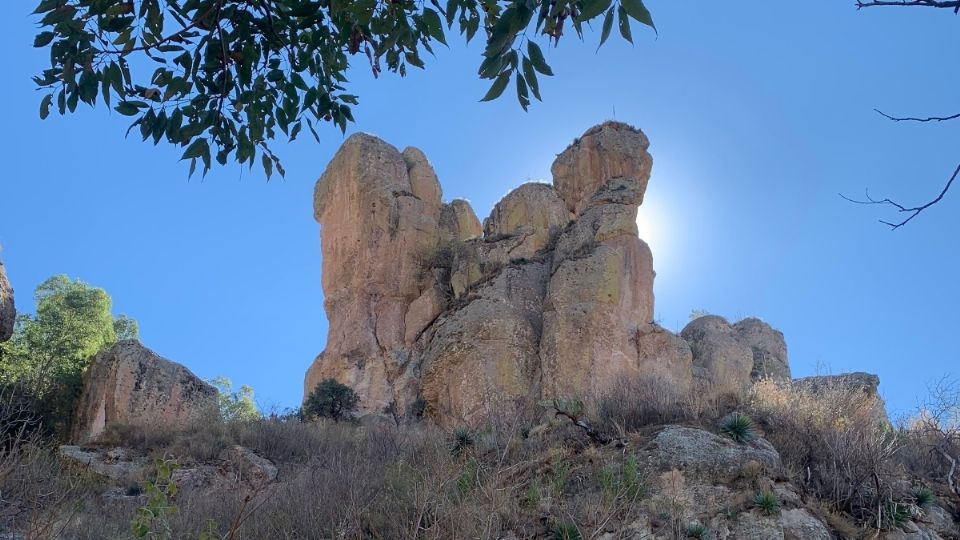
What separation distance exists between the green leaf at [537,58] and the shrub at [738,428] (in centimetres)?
614

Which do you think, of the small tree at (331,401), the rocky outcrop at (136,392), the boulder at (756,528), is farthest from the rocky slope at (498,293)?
the boulder at (756,528)

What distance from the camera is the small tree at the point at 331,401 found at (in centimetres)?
2091

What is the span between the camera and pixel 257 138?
4.93m

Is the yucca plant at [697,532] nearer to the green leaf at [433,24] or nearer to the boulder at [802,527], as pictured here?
the boulder at [802,527]

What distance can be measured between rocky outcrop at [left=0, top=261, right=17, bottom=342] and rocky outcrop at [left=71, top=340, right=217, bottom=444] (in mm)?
2265

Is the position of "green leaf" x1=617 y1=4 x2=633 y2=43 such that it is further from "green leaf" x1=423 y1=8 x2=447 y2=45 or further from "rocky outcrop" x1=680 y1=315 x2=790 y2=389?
"rocky outcrop" x1=680 y1=315 x2=790 y2=389

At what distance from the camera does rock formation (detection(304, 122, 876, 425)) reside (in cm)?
1966

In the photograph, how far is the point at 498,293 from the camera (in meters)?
22.0

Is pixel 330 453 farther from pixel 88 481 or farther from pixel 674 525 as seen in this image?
pixel 674 525

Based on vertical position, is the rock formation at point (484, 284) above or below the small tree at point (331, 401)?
above

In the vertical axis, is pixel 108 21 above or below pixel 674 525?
above

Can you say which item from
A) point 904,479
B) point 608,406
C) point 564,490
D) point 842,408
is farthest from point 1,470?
point 842,408

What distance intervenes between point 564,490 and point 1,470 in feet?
16.0

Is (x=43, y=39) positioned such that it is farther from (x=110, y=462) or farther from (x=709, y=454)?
(x=110, y=462)
